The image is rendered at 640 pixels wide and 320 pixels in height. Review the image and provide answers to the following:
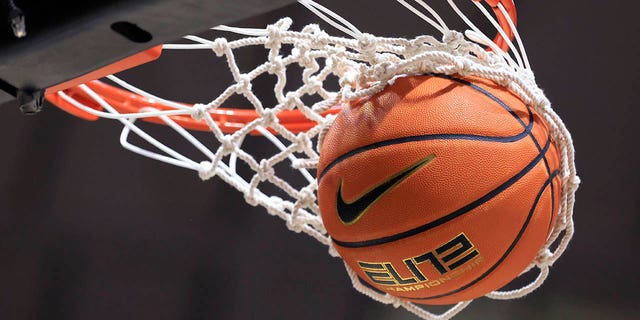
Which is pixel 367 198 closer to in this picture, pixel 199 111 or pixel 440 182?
pixel 440 182

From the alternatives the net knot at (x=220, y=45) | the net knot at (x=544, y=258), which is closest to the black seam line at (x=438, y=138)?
the net knot at (x=544, y=258)

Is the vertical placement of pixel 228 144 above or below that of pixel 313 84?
below

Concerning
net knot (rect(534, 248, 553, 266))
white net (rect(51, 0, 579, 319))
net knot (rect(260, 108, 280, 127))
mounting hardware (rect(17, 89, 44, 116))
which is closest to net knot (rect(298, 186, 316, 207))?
white net (rect(51, 0, 579, 319))

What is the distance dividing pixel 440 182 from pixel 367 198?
90 millimetres

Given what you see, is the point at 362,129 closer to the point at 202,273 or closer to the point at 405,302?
the point at 405,302

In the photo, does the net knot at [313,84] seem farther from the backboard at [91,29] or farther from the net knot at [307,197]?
the backboard at [91,29]

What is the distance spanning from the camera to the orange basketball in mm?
888

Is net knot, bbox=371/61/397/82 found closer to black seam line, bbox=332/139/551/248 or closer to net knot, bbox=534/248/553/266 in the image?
black seam line, bbox=332/139/551/248

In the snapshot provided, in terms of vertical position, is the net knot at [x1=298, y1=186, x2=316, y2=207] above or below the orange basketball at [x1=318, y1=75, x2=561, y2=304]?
below

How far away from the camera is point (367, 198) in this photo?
91 centimetres

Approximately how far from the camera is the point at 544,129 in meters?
0.98

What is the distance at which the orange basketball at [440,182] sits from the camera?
89 centimetres

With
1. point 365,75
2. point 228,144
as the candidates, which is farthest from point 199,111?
point 365,75

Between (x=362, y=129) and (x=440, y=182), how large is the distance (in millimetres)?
119
